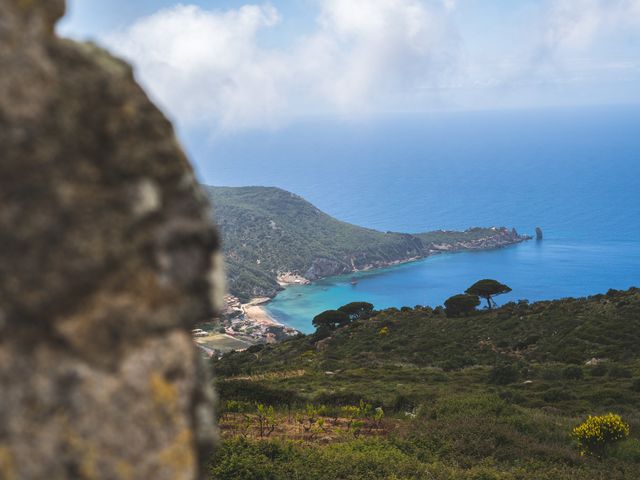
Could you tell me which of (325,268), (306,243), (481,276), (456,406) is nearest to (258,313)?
(325,268)

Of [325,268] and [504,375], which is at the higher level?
[325,268]

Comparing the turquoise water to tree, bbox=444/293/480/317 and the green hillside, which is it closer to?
the green hillside

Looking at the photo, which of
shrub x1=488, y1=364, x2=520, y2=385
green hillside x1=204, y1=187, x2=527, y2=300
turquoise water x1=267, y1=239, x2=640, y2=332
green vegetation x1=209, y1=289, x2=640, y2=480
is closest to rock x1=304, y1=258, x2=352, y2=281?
green hillside x1=204, y1=187, x2=527, y2=300

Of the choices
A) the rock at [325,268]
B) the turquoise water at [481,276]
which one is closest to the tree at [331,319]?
the turquoise water at [481,276]

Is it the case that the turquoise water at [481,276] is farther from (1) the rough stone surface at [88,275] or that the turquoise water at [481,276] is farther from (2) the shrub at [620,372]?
(1) the rough stone surface at [88,275]

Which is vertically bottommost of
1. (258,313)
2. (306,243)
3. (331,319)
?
(258,313)

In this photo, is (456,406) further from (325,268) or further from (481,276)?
(325,268)

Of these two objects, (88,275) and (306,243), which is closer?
(88,275)

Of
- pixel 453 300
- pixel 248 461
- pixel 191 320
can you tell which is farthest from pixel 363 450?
pixel 453 300
